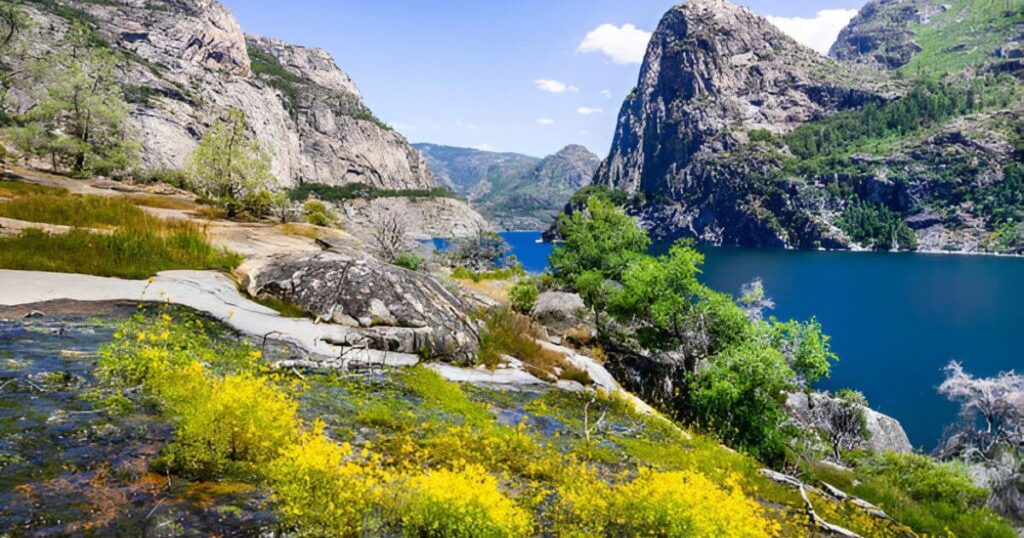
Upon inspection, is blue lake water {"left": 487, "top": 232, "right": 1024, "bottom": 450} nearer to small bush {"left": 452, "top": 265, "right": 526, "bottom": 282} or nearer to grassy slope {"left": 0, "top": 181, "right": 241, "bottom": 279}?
small bush {"left": 452, "top": 265, "right": 526, "bottom": 282}

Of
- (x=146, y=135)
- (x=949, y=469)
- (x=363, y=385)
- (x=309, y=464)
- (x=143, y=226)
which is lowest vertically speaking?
(x=949, y=469)

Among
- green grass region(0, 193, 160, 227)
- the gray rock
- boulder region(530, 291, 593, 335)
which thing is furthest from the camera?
the gray rock

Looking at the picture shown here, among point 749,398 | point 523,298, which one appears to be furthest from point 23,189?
point 749,398

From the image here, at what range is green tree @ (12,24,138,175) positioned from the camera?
43728mm

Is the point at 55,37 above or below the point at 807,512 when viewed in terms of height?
above

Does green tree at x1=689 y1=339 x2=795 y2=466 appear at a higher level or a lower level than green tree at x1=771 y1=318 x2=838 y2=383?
lower

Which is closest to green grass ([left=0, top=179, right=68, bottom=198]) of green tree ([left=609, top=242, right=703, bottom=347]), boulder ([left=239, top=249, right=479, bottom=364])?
boulder ([left=239, top=249, right=479, bottom=364])

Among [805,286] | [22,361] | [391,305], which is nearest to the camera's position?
[22,361]

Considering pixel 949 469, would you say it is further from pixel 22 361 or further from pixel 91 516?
pixel 22 361

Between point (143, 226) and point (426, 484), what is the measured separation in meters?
16.1

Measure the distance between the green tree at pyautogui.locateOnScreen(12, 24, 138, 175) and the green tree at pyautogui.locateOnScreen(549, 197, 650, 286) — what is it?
43655mm

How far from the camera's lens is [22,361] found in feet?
26.0

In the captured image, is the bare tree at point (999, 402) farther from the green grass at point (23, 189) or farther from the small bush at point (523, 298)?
the green grass at point (23, 189)

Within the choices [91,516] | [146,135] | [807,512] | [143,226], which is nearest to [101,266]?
[143,226]
